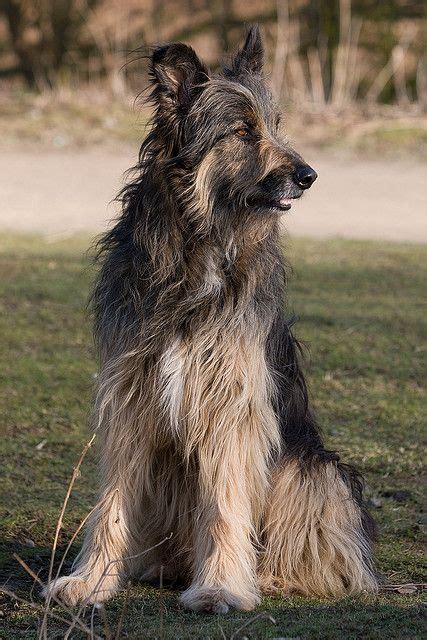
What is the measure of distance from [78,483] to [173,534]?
176 cm

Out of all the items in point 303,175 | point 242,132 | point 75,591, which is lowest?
point 75,591

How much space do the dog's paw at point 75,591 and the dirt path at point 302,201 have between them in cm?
1070

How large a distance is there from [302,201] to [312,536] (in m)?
12.9

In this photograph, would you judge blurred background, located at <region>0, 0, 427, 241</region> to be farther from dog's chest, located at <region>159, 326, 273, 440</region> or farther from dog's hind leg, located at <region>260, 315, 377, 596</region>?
dog's chest, located at <region>159, 326, 273, 440</region>

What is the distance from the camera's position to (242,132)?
4730mm

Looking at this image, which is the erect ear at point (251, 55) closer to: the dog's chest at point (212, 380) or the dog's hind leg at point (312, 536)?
the dog's chest at point (212, 380)

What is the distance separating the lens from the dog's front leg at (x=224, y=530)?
4605mm

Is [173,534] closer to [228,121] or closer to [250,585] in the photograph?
[250,585]

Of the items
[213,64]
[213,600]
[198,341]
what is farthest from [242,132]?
[213,64]

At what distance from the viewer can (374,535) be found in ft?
16.9

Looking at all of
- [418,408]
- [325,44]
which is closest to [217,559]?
[418,408]

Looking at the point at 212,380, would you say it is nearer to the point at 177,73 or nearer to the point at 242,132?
the point at 242,132

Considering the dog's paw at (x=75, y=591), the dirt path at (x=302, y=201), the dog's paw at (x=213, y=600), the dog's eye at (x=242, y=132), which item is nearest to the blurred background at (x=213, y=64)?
the dirt path at (x=302, y=201)

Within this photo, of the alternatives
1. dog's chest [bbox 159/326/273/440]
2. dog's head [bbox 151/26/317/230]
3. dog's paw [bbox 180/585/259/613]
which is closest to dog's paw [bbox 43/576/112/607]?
dog's paw [bbox 180/585/259/613]
